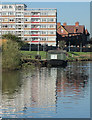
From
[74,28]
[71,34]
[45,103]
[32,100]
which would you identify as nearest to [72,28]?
[74,28]

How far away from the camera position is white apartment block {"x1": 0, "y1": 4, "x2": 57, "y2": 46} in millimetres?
177875

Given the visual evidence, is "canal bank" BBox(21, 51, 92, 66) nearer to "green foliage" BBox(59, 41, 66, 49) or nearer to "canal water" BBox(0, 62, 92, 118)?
"green foliage" BBox(59, 41, 66, 49)

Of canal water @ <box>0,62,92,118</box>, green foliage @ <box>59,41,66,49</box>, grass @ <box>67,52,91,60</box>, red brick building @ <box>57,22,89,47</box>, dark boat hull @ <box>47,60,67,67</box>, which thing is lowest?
canal water @ <box>0,62,92,118</box>

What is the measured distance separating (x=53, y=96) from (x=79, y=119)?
11421 mm

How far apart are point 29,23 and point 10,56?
112 m

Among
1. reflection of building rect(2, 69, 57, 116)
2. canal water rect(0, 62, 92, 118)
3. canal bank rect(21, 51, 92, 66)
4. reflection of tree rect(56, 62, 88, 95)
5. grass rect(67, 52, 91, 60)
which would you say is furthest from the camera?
grass rect(67, 52, 91, 60)

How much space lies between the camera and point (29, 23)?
179625 millimetres

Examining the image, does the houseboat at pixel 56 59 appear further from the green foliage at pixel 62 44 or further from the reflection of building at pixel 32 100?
the green foliage at pixel 62 44

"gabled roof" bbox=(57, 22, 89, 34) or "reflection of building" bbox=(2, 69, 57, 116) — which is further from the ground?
"gabled roof" bbox=(57, 22, 89, 34)

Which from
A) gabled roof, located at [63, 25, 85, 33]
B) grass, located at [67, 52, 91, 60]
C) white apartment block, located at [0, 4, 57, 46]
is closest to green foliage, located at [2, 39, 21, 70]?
grass, located at [67, 52, 91, 60]

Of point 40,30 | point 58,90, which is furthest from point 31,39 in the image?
point 58,90

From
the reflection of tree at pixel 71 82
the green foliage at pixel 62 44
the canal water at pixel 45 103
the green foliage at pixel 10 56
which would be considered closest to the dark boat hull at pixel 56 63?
the green foliage at pixel 10 56

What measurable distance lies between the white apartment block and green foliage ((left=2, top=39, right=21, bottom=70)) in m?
106

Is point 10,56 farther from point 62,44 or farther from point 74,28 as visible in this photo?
point 74,28
